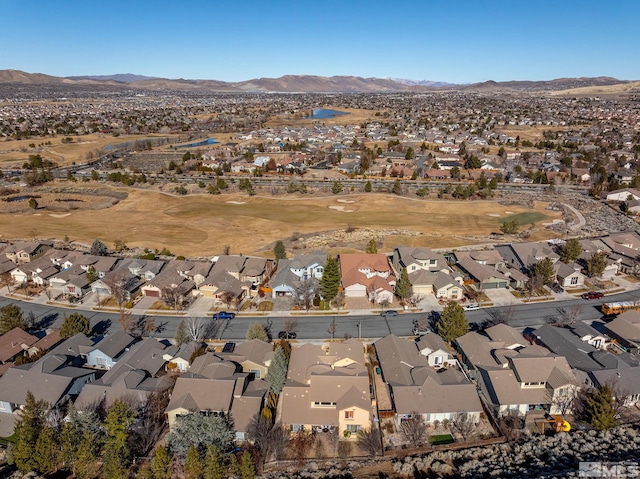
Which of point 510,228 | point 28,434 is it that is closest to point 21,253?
point 28,434

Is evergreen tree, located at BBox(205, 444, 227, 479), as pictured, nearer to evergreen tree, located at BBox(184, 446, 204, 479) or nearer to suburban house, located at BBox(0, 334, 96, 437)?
evergreen tree, located at BBox(184, 446, 204, 479)

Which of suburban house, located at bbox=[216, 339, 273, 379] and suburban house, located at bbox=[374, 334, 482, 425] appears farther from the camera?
suburban house, located at bbox=[216, 339, 273, 379]

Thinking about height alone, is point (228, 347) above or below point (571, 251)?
below

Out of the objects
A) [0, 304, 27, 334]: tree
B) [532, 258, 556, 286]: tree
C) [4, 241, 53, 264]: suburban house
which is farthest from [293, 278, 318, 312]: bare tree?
[4, 241, 53, 264]: suburban house

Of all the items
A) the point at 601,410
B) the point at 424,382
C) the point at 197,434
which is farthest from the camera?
the point at 424,382

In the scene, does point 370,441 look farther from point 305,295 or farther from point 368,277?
point 368,277

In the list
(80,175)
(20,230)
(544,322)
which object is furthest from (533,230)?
(80,175)
